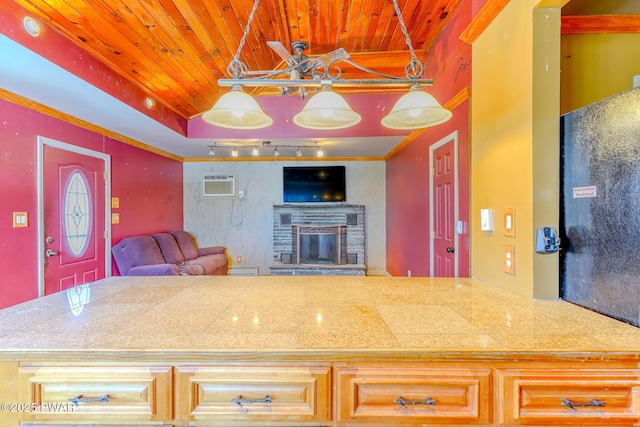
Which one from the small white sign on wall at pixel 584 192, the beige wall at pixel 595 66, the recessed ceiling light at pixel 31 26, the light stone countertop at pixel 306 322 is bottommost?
the light stone countertop at pixel 306 322

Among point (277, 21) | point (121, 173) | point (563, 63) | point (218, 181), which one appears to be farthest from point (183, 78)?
point (563, 63)

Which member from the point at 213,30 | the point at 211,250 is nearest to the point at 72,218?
the point at 211,250

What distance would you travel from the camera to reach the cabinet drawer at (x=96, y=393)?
898 mm

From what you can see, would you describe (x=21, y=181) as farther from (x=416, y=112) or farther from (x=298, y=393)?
(x=416, y=112)

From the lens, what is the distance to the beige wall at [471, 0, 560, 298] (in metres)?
1.31

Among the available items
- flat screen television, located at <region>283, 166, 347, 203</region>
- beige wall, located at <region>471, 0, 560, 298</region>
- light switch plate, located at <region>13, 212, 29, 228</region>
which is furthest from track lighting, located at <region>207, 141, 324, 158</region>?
beige wall, located at <region>471, 0, 560, 298</region>

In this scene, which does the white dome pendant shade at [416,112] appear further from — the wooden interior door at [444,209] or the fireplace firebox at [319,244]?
the fireplace firebox at [319,244]

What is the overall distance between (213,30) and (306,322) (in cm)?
242

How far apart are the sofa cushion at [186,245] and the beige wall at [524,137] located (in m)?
4.50

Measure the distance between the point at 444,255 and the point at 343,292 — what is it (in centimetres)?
164

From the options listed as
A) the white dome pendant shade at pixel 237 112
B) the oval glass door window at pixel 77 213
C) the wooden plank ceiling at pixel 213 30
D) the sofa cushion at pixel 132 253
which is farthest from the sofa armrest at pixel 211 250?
the white dome pendant shade at pixel 237 112

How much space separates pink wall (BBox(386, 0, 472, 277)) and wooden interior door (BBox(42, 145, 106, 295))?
378 centimetres

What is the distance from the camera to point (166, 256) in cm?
439

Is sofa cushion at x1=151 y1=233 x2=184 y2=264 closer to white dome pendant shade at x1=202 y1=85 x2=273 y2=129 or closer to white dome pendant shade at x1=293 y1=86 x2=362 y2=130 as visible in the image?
white dome pendant shade at x1=202 y1=85 x2=273 y2=129
